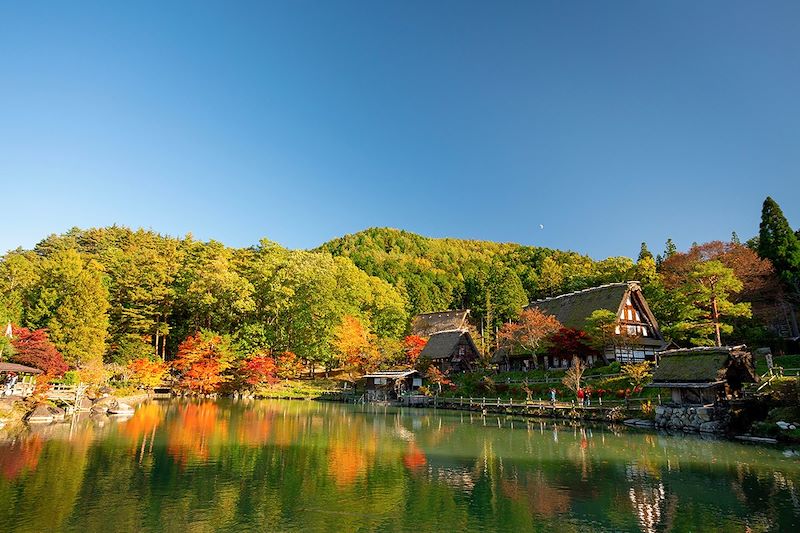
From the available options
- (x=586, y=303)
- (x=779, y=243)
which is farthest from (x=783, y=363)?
(x=586, y=303)

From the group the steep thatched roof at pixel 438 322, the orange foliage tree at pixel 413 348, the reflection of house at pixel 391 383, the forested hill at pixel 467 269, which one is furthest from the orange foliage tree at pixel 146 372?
the forested hill at pixel 467 269

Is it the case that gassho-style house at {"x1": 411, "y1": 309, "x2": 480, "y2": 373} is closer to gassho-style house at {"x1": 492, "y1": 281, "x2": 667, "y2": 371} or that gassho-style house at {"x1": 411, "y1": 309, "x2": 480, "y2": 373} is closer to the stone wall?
gassho-style house at {"x1": 492, "y1": 281, "x2": 667, "y2": 371}

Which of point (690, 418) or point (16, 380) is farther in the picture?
point (16, 380)

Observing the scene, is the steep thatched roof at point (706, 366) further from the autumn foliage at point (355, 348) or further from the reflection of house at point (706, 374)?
the autumn foliage at point (355, 348)

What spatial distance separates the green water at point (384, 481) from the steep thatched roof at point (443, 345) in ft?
75.2

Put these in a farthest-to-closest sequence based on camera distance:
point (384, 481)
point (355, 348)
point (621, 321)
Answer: point (355, 348), point (621, 321), point (384, 481)

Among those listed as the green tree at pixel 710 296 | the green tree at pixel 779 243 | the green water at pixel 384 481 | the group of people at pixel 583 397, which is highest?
the green tree at pixel 779 243

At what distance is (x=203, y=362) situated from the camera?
44094mm

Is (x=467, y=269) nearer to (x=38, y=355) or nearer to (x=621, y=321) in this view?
(x=621, y=321)

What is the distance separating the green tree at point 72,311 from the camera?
35.6 m

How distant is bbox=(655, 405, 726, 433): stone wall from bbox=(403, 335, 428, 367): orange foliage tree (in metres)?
26.0

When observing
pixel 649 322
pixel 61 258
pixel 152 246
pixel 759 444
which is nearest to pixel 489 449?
pixel 759 444

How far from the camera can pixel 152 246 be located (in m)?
60.5

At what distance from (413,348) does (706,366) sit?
28.9 meters
